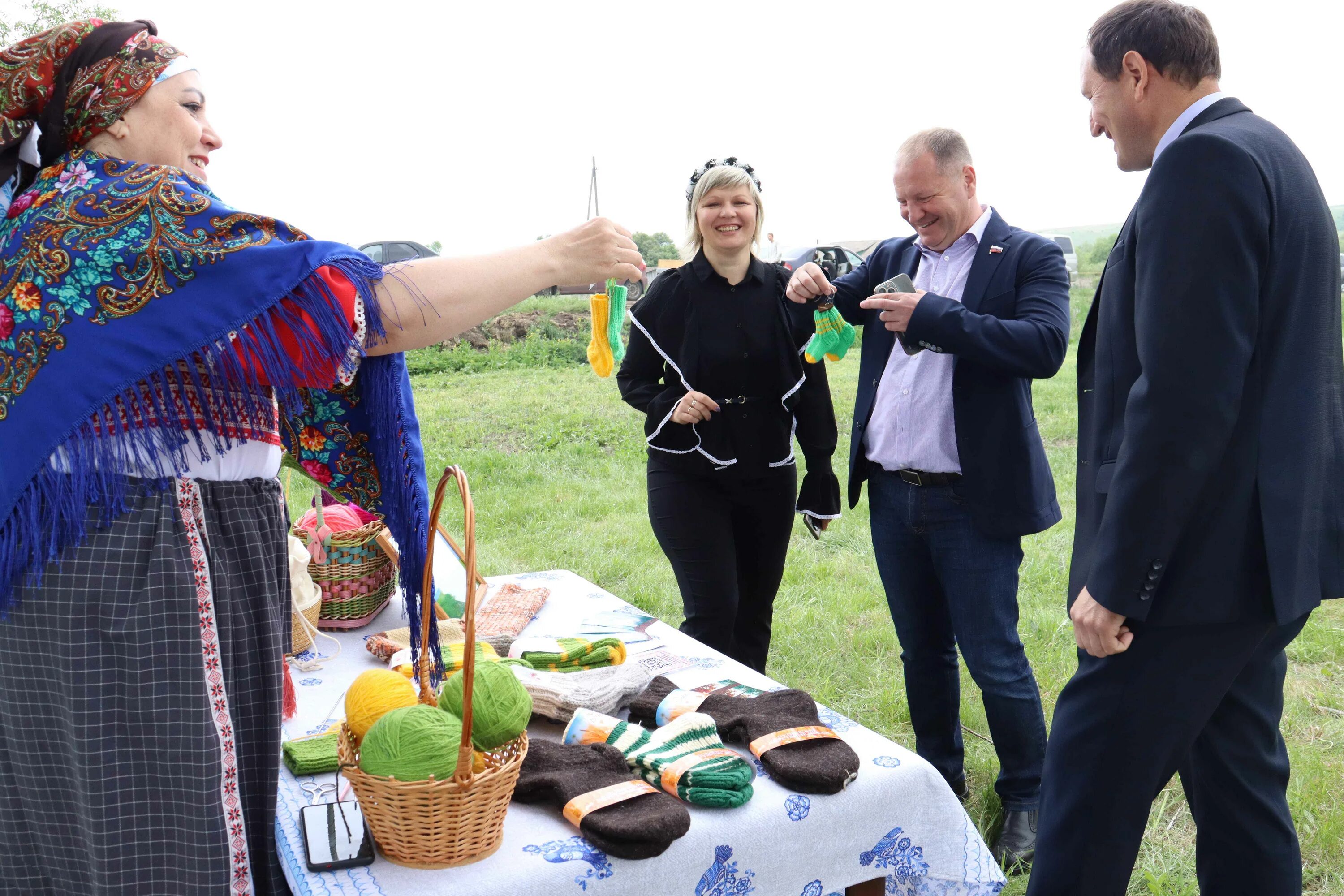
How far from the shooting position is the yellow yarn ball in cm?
146

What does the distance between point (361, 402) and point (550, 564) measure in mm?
3406

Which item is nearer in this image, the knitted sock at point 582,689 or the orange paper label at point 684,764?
the orange paper label at point 684,764

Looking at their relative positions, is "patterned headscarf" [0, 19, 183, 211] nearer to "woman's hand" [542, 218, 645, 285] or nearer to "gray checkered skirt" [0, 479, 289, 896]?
"gray checkered skirt" [0, 479, 289, 896]

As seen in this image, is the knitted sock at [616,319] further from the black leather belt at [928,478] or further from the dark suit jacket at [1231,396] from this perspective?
the dark suit jacket at [1231,396]

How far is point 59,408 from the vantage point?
1.37m

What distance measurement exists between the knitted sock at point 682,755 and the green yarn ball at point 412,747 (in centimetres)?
41

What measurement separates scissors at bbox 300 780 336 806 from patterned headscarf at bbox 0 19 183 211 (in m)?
1.10

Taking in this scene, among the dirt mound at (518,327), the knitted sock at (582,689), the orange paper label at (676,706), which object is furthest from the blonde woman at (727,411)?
the dirt mound at (518,327)

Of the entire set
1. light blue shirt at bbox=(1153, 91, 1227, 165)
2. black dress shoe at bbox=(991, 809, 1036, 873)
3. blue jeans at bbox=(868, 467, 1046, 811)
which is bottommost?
black dress shoe at bbox=(991, 809, 1036, 873)

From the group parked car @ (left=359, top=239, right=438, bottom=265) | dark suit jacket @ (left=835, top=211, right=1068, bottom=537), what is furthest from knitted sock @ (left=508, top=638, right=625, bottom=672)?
parked car @ (left=359, top=239, right=438, bottom=265)

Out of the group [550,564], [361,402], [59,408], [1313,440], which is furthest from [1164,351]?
[550,564]

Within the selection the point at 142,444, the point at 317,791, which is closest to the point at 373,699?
the point at 317,791

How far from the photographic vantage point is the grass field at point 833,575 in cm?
268

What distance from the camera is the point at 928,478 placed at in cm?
254
